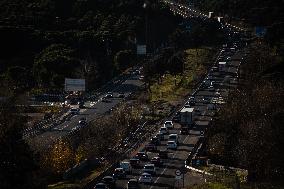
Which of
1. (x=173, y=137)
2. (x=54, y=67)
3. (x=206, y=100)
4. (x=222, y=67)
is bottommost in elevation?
(x=173, y=137)

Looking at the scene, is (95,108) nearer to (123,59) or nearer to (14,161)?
(123,59)

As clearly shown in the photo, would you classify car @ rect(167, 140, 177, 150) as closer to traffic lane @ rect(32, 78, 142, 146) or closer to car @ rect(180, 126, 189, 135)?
car @ rect(180, 126, 189, 135)

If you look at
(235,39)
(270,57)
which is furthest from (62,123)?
(235,39)

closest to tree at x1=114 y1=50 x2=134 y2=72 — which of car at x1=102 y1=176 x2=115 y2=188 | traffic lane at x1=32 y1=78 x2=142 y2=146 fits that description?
traffic lane at x1=32 y1=78 x2=142 y2=146

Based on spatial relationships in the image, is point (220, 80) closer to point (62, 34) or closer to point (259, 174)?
point (62, 34)

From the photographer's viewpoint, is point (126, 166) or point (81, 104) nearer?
point (126, 166)

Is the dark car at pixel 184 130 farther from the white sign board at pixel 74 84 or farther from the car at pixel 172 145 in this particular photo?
the white sign board at pixel 74 84

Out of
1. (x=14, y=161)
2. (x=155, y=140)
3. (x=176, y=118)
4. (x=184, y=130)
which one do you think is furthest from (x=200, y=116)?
(x=14, y=161)

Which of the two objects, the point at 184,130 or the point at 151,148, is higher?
the point at 184,130
